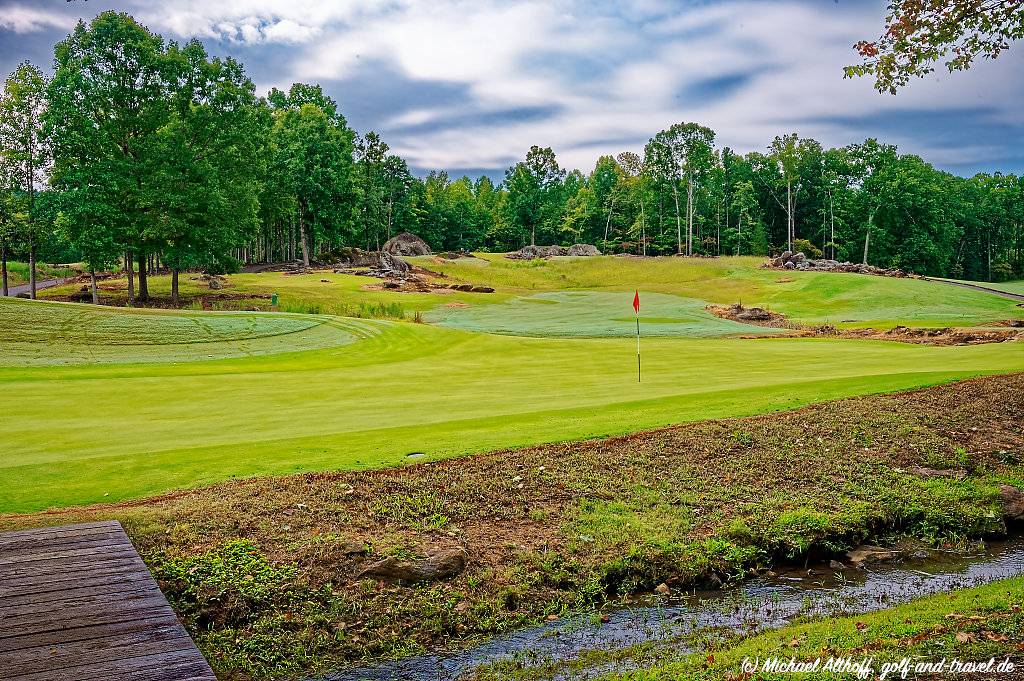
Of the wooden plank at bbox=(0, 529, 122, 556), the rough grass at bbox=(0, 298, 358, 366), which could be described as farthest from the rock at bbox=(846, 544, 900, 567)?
the rough grass at bbox=(0, 298, 358, 366)

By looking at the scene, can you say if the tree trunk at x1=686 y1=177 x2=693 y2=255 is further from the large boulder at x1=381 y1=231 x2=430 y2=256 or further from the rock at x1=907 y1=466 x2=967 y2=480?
the rock at x1=907 y1=466 x2=967 y2=480

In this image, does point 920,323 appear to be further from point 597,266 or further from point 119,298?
point 119,298

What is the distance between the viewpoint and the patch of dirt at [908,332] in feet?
114

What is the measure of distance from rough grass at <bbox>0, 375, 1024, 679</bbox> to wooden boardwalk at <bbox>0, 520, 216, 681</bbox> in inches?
28.1

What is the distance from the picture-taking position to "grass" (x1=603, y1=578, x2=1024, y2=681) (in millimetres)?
5902

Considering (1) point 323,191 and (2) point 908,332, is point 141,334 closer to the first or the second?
(2) point 908,332

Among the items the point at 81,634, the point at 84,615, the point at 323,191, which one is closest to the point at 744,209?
the point at 323,191

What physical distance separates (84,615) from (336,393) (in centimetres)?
1320

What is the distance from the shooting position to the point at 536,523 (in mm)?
10555

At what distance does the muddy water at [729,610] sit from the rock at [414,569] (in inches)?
48.1

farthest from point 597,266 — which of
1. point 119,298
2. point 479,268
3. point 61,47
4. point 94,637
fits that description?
point 94,637

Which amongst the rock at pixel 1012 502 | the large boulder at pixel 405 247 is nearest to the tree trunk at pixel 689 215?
the large boulder at pixel 405 247

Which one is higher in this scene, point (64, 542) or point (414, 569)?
point (64, 542)

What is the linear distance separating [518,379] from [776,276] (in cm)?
5977
